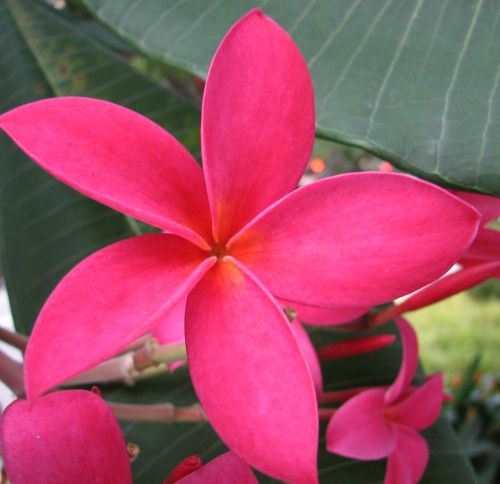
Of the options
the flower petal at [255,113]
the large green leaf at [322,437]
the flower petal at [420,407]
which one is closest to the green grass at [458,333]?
the large green leaf at [322,437]

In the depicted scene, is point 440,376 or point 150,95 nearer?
point 440,376

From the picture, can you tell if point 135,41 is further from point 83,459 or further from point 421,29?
point 83,459

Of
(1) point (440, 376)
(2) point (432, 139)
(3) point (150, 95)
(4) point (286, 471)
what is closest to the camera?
(4) point (286, 471)

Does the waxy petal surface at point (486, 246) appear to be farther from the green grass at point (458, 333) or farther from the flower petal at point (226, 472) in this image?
the green grass at point (458, 333)

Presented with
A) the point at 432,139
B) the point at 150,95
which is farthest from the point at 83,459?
the point at 150,95

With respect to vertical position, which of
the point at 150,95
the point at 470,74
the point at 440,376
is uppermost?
the point at 470,74

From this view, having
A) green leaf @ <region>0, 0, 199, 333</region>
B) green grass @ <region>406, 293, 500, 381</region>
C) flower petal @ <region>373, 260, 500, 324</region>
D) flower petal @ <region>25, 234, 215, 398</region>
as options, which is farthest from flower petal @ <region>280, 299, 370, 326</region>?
green grass @ <region>406, 293, 500, 381</region>
